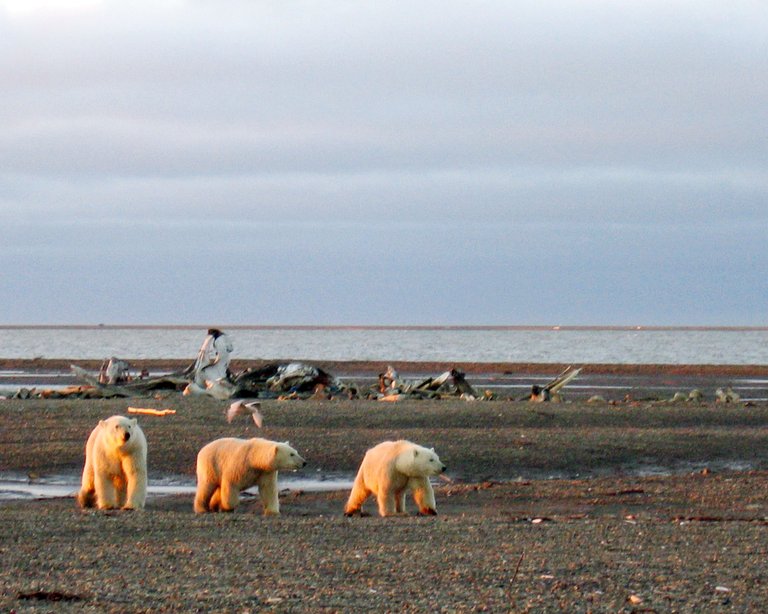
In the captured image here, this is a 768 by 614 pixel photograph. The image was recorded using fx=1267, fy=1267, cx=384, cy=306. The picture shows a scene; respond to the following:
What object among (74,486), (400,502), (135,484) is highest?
(135,484)

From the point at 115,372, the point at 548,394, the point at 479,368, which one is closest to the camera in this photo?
the point at 548,394

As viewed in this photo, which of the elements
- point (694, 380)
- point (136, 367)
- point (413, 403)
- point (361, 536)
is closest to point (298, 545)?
point (361, 536)

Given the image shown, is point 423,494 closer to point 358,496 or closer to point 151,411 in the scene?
point 358,496

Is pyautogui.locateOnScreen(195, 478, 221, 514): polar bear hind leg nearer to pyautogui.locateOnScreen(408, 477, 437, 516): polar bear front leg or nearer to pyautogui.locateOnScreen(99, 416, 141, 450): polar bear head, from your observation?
pyautogui.locateOnScreen(99, 416, 141, 450): polar bear head

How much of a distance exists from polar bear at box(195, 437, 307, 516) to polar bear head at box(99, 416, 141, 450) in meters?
1.04

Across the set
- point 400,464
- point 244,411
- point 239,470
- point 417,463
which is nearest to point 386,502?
point 400,464

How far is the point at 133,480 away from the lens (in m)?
13.7

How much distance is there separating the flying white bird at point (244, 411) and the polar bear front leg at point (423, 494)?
29.0 ft

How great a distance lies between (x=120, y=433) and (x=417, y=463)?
10.4 ft

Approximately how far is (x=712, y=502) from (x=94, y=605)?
9455 millimetres

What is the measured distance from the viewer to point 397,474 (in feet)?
45.1

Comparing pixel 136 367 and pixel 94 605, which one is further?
pixel 136 367

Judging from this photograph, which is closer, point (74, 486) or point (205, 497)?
point (205, 497)

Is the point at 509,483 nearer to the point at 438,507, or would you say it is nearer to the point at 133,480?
the point at 438,507
